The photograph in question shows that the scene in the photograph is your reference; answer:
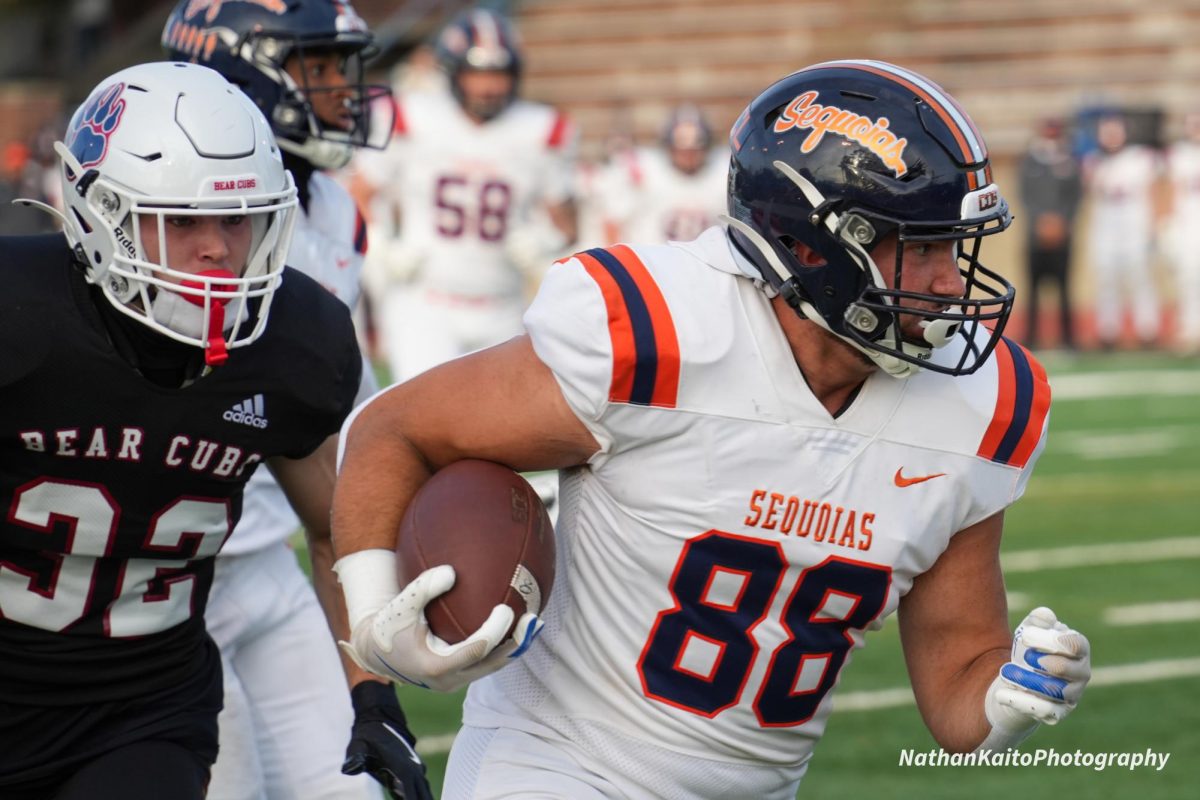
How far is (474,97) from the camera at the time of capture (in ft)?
26.2

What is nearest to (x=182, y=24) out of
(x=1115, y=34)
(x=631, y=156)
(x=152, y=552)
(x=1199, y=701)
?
(x=152, y=552)

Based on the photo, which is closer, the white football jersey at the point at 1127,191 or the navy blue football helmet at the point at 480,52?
the navy blue football helmet at the point at 480,52

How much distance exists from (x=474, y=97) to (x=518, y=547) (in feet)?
18.0

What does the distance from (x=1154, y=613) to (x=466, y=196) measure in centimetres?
326

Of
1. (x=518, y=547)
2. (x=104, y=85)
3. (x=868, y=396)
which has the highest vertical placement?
(x=104, y=85)

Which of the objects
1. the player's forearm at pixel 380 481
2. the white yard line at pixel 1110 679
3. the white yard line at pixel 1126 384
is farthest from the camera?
the white yard line at pixel 1126 384

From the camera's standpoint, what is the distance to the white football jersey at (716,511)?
108 inches

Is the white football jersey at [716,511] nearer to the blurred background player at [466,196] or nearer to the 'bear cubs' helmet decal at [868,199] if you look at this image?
the 'bear cubs' helmet decal at [868,199]

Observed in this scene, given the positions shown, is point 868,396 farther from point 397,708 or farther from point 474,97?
point 474,97

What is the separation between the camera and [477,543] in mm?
2707

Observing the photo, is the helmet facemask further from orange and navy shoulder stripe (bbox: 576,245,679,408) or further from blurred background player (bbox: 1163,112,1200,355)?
blurred background player (bbox: 1163,112,1200,355)

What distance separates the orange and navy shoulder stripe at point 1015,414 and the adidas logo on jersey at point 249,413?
116 cm

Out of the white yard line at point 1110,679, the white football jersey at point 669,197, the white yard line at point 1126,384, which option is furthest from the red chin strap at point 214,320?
the white yard line at point 1126,384

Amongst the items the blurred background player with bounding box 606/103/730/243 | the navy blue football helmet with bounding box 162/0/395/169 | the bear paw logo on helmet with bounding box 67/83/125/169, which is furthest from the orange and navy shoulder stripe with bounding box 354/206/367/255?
the blurred background player with bounding box 606/103/730/243
